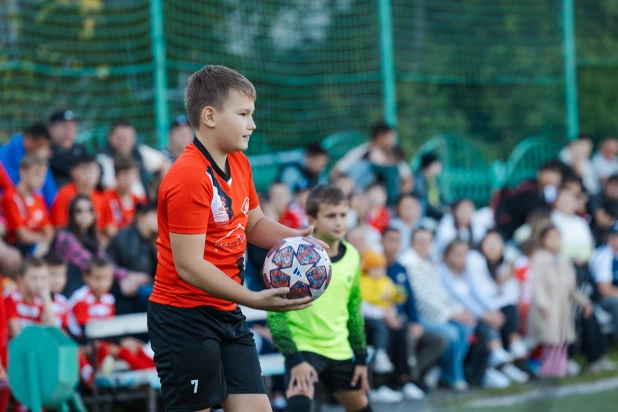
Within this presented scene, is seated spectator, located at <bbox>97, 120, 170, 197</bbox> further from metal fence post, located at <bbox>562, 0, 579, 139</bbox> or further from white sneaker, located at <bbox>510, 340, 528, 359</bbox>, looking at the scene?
metal fence post, located at <bbox>562, 0, 579, 139</bbox>

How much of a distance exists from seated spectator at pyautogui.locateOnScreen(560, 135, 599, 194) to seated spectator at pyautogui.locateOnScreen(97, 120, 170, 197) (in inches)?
231

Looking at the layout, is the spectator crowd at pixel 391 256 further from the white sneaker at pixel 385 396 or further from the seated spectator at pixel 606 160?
the seated spectator at pixel 606 160

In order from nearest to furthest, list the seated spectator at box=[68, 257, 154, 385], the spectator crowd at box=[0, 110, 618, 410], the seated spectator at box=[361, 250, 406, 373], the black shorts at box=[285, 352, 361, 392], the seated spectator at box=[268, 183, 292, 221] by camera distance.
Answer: the black shorts at box=[285, 352, 361, 392]
the seated spectator at box=[68, 257, 154, 385]
the spectator crowd at box=[0, 110, 618, 410]
the seated spectator at box=[361, 250, 406, 373]
the seated spectator at box=[268, 183, 292, 221]

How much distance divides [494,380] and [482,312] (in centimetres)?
72

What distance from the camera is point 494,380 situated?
991 cm

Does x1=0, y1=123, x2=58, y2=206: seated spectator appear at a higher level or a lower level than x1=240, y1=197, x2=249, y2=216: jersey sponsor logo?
higher

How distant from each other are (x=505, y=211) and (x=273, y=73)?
11.9ft

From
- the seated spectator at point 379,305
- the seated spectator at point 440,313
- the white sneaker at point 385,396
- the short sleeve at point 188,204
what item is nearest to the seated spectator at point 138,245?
the seated spectator at point 379,305

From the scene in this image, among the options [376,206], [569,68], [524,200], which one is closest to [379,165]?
[376,206]

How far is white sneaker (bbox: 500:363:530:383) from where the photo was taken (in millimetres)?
10141

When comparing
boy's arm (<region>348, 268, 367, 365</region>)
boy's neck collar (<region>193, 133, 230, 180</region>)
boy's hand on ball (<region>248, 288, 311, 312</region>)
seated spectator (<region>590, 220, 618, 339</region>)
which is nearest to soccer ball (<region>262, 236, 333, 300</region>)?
boy's hand on ball (<region>248, 288, 311, 312</region>)

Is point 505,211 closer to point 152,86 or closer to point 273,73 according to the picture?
point 273,73

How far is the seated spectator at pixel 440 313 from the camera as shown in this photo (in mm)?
9641

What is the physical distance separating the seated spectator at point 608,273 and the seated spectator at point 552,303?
66 centimetres
